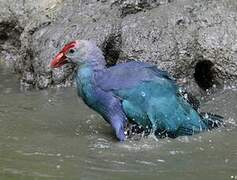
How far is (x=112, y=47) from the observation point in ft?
25.1

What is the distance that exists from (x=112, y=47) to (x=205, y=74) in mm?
1166

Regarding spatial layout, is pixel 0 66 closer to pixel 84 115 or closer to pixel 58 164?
pixel 84 115

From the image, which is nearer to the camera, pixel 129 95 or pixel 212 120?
pixel 129 95

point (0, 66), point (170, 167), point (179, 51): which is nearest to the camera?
point (170, 167)

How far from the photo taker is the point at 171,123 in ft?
18.4

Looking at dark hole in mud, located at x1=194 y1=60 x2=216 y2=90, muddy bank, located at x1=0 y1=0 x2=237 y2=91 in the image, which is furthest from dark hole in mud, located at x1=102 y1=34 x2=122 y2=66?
dark hole in mud, located at x1=194 y1=60 x2=216 y2=90

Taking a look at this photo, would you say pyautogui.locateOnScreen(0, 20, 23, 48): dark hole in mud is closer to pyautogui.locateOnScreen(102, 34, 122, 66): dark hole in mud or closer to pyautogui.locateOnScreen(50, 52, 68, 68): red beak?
pyautogui.locateOnScreen(102, 34, 122, 66): dark hole in mud

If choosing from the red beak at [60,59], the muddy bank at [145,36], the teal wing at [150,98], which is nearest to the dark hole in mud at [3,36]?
the muddy bank at [145,36]

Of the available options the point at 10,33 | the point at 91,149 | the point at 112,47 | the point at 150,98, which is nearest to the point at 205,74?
the point at 112,47

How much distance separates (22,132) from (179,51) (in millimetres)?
2312

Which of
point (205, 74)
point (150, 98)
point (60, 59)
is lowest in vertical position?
point (205, 74)

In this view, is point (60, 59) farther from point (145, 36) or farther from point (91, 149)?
point (145, 36)

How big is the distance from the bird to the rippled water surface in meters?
0.14

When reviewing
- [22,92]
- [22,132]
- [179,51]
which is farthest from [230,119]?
[22,92]
